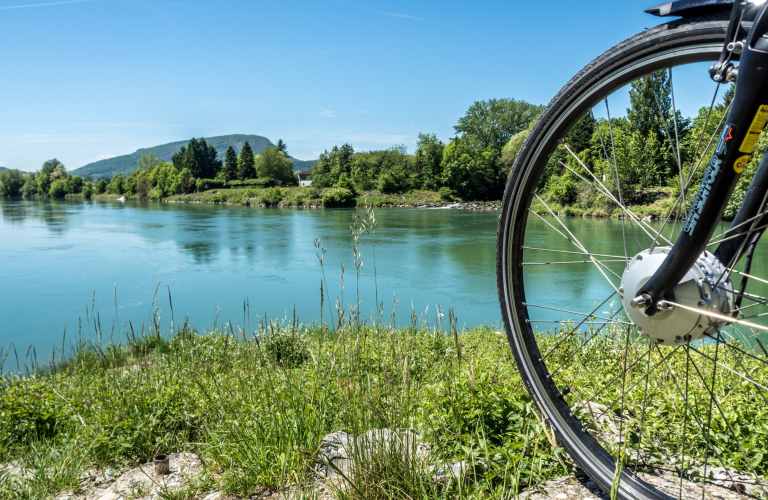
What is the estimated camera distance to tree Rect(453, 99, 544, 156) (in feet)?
206

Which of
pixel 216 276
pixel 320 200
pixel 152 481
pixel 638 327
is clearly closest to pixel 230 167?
pixel 320 200

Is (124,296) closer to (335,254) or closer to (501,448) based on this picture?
(335,254)

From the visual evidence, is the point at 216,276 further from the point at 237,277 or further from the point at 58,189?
the point at 58,189

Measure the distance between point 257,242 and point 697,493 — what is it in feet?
63.2

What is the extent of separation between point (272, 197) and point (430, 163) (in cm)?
1842

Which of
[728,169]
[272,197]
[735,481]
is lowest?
[735,481]

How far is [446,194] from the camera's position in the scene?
47500 millimetres

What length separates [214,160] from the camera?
241 ft

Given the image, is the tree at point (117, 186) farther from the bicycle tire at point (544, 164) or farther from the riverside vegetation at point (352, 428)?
the bicycle tire at point (544, 164)

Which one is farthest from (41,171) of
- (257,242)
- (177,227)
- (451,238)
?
Result: (451,238)

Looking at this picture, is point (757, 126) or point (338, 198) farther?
point (338, 198)

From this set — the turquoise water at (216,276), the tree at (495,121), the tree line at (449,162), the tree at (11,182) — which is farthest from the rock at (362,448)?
the tree at (11,182)

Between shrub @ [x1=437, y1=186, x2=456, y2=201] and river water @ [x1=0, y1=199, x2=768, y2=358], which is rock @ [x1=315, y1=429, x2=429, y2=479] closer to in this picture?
river water @ [x1=0, y1=199, x2=768, y2=358]

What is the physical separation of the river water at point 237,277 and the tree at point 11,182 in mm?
70864
